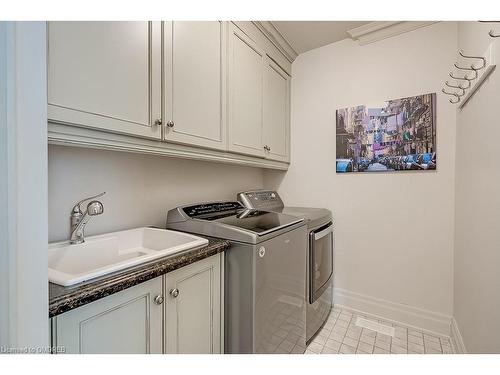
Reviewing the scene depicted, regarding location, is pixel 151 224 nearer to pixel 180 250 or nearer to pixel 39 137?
pixel 180 250

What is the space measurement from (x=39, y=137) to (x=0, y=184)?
0.12 metres

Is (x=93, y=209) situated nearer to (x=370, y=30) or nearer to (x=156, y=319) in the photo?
(x=156, y=319)

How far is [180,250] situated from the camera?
1.03 meters

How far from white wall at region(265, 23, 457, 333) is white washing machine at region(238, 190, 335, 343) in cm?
23

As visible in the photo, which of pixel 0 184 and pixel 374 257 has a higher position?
pixel 0 184

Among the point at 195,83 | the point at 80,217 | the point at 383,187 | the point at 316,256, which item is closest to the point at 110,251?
the point at 80,217

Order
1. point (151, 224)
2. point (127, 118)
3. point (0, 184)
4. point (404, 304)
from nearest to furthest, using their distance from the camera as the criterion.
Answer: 1. point (0, 184)
2. point (127, 118)
3. point (151, 224)
4. point (404, 304)

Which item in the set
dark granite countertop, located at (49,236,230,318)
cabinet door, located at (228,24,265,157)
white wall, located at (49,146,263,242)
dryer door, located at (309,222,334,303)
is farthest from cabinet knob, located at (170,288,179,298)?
dryer door, located at (309,222,334,303)

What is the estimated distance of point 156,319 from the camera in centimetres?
91

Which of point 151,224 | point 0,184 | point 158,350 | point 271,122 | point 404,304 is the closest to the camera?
point 0,184

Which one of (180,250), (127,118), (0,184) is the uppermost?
(127,118)

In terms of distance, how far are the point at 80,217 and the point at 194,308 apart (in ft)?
2.27
